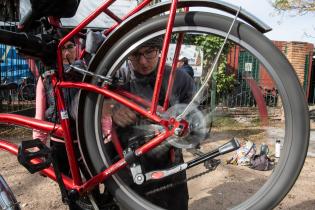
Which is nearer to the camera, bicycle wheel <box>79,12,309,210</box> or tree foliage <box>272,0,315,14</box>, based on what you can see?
bicycle wheel <box>79,12,309,210</box>

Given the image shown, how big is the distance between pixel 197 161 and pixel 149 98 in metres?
0.35

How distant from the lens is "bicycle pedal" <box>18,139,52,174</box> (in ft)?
5.54

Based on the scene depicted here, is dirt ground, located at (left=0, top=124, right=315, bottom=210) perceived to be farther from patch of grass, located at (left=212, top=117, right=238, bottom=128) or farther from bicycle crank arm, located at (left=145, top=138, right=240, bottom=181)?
bicycle crank arm, located at (left=145, top=138, right=240, bottom=181)

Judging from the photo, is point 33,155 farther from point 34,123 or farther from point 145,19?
point 145,19

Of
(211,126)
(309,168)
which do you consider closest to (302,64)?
(309,168)

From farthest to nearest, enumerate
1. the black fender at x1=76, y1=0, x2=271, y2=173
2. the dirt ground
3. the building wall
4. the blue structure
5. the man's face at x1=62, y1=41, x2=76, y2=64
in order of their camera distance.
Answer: the blue structure
the building wall
the dirt ground
the man's face at x1=62, y1=41, x2=76, y2=64
the black fender at x1=76, y1=0, x2=271, y2=173

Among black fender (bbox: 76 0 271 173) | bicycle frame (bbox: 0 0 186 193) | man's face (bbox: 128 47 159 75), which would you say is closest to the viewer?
black fender (bbox: 76 0 271 173)

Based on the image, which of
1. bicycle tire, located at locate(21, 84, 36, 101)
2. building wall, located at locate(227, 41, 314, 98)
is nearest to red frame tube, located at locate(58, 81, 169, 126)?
building wall, located at locate(227, 41, 314, 98)

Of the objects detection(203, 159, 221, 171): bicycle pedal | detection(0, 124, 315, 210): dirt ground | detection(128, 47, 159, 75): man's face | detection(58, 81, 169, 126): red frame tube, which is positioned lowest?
detection(0, 124, 315, 210): dirt ground

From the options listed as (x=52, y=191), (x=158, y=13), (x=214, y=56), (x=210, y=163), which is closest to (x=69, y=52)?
(x=158, y=13)

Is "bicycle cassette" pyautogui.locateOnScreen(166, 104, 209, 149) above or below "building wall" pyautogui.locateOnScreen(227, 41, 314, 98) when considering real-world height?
below

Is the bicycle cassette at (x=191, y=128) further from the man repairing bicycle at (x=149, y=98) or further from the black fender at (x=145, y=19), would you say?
the black fender at (x=145, y=19)

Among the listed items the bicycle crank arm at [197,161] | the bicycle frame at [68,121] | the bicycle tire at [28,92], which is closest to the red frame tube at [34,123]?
the bicycle frame at [68,121]

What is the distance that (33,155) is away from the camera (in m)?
1.72
